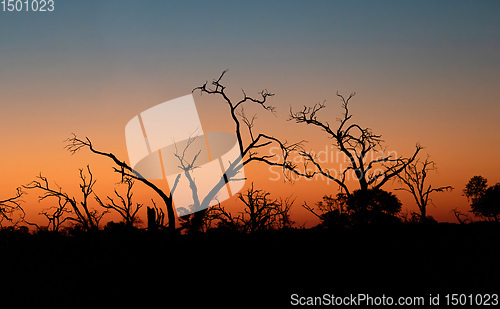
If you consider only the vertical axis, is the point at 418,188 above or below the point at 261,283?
above

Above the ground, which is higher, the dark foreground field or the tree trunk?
the tree trunk

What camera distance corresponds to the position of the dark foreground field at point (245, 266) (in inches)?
542

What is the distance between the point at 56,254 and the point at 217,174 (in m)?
11.4

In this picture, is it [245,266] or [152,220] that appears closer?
[245,266]

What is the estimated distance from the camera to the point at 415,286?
44.7 ft

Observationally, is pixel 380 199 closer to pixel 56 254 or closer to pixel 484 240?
pixel 484 240

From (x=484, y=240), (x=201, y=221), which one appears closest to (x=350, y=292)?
(x=484, y=240)

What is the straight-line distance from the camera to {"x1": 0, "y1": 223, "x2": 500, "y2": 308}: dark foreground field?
13.8 metres

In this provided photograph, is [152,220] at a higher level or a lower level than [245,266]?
higher

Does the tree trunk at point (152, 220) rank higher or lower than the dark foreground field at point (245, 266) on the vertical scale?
higher

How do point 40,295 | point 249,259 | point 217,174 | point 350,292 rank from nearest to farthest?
point 350,292 → point 40,295 → point 249,259 → point 217,174

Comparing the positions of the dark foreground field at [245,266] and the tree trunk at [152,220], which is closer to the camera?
the dark foreground field at [245,266]

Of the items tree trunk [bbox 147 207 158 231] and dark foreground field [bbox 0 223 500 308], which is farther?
tree trunk [bbox 147 207 158 231]

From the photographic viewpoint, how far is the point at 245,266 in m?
15.6
